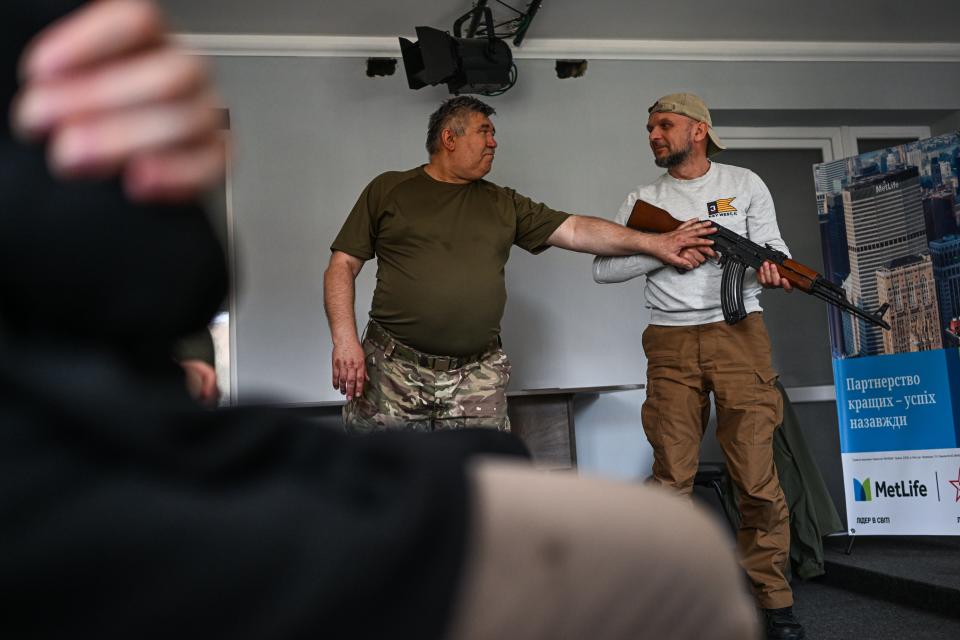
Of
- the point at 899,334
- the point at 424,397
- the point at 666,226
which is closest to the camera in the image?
the point at 424,397

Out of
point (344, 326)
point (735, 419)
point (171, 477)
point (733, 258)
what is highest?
point (733, 258)

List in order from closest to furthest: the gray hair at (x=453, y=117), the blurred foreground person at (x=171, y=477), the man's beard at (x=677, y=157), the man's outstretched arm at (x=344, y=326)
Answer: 1. the blurred foreground person at (x=171, y=477)
2. the man's outstretched arm at (x=344, y=326)
3. the gray hair at (x=453, y=117)
4. the man's beard at (x=677, y=157)

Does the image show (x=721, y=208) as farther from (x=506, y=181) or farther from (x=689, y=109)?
(x=506, y=181)

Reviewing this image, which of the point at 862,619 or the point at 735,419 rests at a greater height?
the point at 735,419

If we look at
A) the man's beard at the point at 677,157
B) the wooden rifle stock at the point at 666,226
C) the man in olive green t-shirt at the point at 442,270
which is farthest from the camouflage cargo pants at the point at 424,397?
the man's beard at the point at 677,157

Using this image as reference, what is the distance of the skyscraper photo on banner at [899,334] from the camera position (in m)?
3.93

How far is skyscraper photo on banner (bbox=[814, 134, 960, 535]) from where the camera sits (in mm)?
3932

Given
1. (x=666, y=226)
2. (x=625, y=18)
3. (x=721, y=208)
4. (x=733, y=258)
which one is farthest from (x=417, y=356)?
(x=625, y=18)

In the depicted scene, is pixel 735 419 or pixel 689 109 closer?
pixel 735 419

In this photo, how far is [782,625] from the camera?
2926mm

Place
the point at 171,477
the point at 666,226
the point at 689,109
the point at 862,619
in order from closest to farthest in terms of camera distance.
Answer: the point at 171,477
the point at 666,226
the point at 862,619
the point at 689,109

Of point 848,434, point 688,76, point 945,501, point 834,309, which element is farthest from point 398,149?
point 945,501

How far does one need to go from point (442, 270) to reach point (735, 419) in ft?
3.67

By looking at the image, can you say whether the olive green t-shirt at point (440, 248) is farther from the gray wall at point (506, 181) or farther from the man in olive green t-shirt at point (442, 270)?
the gray wall at point (506, 181)
